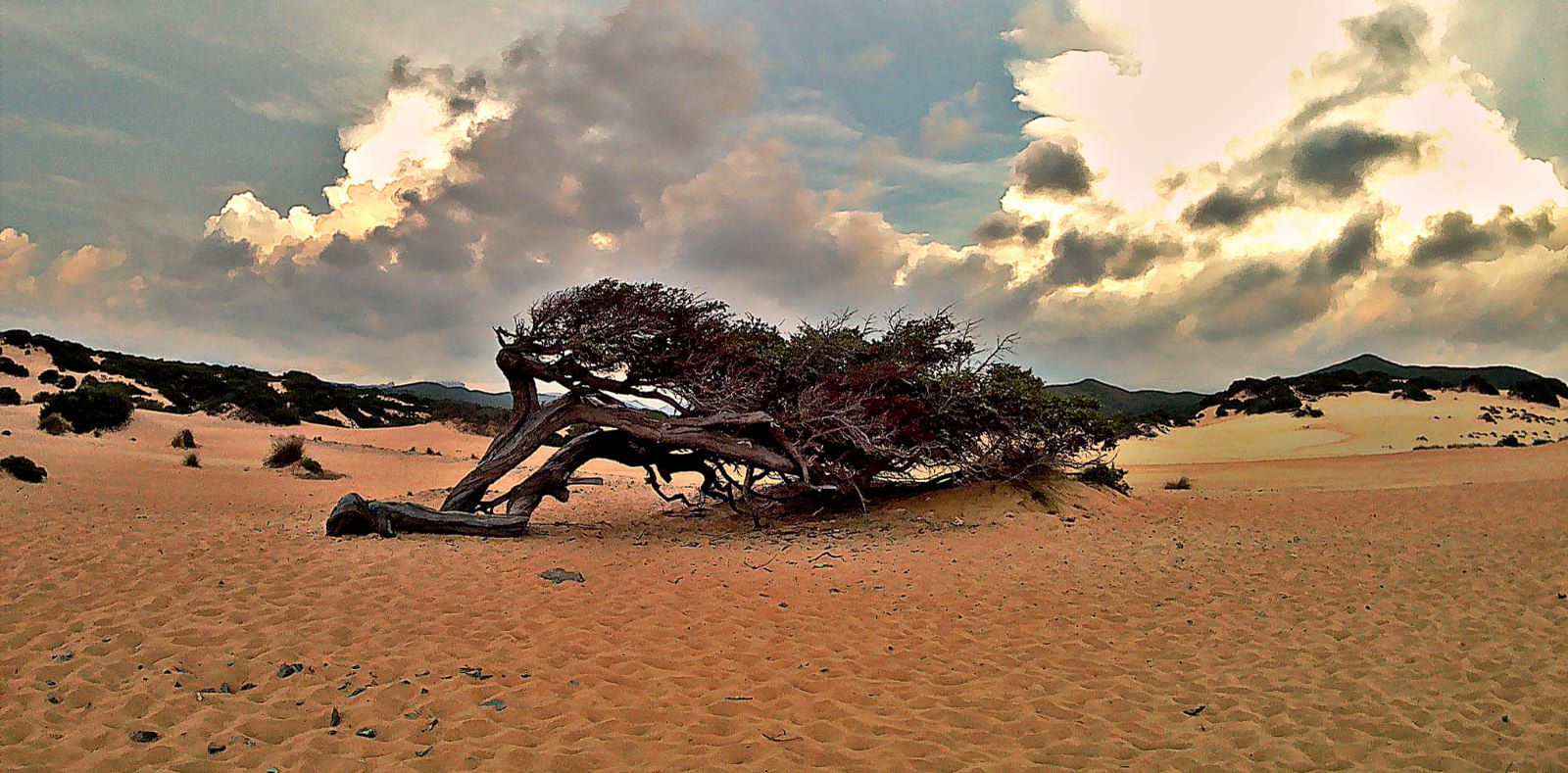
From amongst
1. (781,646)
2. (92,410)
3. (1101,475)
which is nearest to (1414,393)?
(1101,475)

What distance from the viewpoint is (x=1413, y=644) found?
6.52 m

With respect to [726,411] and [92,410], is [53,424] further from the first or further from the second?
[726,411]

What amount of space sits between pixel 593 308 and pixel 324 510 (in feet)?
21.6

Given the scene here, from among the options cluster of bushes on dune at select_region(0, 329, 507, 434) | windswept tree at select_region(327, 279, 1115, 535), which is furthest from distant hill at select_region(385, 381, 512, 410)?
windswept tree at select_region(327, 279, 1115, 535)

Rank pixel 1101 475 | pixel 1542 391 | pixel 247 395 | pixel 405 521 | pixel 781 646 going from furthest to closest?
pixel 247 395, pixel 1542 391, pixel 1101 475, pixel 405 521, pixel 781 646

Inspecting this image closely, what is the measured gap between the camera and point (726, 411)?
12.6m

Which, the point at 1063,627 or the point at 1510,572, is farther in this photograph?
the point at 1510,572

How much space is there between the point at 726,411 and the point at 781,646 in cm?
625

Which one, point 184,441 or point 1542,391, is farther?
point 1542,391

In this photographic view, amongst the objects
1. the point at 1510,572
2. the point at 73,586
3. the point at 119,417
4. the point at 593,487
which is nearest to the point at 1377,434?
the point at 1510,572

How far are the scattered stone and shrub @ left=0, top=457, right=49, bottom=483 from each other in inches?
416

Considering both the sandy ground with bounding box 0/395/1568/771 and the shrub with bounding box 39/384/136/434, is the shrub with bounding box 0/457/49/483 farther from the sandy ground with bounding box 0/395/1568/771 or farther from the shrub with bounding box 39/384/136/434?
the shrub with bounding box 39/384/136/434

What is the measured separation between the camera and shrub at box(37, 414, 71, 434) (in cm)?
2091

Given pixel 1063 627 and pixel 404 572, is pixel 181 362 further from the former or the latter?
pixel 1063 627
